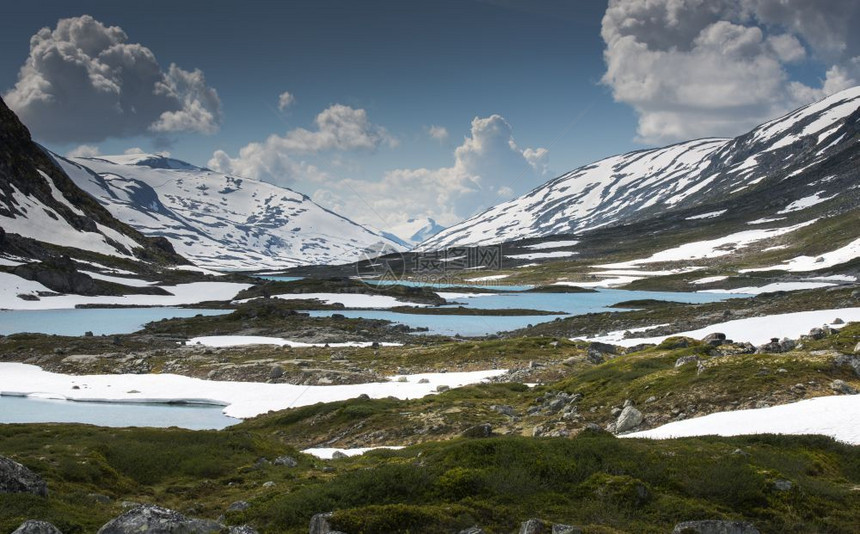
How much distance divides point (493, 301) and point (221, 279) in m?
98.3

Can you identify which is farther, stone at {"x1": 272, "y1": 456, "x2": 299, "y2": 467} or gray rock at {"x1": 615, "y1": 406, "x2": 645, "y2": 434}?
gray rock at {"x1": 615, "y1": 406, "x2": 645, "y2": 434}

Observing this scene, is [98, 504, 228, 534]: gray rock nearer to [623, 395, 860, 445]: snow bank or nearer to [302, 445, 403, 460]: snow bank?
[302, 445, 403, 460]: snow bank

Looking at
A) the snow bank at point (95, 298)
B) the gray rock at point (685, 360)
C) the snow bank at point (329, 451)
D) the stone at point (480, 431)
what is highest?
the snow bank at point (95, 298)

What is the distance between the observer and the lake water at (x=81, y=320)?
3452 inches

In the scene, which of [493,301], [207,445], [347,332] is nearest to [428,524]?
[207,445]

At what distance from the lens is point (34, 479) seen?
14.7 m

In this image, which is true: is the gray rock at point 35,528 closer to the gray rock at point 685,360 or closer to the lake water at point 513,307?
the gray rock at point 685,360

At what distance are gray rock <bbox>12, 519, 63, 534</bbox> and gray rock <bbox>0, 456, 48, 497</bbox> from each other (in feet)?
13.3

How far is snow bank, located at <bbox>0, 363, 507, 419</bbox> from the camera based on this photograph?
45062mm

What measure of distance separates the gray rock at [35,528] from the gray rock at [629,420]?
2155cm

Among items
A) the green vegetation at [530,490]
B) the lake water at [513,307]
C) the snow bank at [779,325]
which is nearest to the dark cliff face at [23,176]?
the lake water at [513,307]

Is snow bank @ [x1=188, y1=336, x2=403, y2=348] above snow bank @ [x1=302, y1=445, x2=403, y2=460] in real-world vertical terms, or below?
above

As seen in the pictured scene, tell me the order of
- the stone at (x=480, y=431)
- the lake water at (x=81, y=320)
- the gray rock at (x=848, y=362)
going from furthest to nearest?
1. the lake water at (x=81, y=320)
2. the gray rock at (x=848, y=362)
3. the stone at (x=480, y=431)

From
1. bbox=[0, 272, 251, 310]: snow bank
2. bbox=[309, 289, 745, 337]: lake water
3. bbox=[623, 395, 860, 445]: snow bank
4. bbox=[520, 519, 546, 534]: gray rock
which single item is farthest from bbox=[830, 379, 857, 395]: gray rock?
bbox=[0, 272, 251, 310]: snow bank
